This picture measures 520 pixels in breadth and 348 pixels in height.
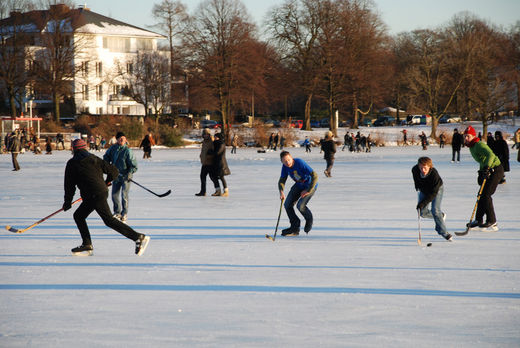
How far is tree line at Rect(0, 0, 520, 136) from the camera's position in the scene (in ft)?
167

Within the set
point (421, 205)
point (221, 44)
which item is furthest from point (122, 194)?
point (221, 44)

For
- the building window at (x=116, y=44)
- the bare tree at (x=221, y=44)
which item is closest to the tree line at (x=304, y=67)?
the bare tree at (x=221, y=44)

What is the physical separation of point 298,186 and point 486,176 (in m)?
2.49

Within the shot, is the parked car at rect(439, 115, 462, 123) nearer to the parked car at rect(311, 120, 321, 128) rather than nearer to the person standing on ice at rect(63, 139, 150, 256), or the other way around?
the parked car at rect(311, 120, 321, 128)

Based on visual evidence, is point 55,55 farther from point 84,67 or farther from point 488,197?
point 488,197

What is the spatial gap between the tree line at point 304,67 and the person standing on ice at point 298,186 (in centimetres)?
4254

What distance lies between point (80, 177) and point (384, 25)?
2054 inches

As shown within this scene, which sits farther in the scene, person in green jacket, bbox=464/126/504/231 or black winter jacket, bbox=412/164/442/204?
person in green jacket, bbox=464/126/504/231

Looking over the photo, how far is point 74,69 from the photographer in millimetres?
52875

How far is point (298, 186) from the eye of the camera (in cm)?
895

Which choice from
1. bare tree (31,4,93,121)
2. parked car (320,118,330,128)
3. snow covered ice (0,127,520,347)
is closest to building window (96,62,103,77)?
bare tree (31,4,93,121)

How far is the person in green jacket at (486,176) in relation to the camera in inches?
363

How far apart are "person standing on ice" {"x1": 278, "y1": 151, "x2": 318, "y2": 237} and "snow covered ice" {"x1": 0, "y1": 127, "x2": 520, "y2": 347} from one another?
0.92 feet

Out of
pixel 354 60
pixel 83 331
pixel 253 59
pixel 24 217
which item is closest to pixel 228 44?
pixel 253 59
